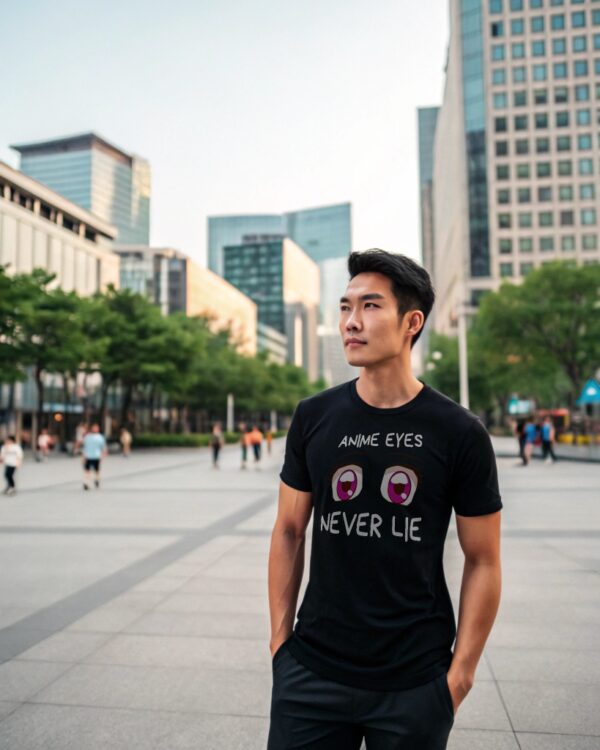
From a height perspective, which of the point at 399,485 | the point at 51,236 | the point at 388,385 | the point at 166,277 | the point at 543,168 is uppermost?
the point at 543,168

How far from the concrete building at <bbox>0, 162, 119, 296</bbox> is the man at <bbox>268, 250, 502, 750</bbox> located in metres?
43.5

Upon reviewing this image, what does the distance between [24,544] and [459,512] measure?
28.9 ft

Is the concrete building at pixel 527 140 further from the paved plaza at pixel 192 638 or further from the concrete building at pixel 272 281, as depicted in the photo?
the concrete building at pixel 272 281

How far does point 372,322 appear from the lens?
189 cm

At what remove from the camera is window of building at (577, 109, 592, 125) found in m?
85.1

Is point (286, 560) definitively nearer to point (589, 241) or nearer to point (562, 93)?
point (589, 241)

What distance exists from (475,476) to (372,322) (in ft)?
1.68

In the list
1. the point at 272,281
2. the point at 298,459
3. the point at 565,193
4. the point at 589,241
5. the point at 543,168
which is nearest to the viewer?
the point at 298,459

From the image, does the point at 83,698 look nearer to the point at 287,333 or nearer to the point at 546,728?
the point at 546,728

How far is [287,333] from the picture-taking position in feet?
605

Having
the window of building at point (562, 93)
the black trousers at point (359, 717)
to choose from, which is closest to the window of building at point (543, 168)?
the window of building at point (562, 93)

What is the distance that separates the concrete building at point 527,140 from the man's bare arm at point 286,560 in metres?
87.0

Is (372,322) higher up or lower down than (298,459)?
higher up

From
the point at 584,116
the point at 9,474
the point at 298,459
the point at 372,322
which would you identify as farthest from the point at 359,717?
the point at 584,116
